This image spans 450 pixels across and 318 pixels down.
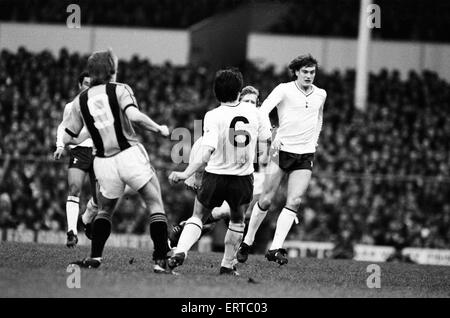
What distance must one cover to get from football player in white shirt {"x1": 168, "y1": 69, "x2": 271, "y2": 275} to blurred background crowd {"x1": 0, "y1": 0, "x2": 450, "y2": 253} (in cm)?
1064

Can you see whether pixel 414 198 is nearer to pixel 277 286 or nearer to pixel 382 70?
pixel 382 70

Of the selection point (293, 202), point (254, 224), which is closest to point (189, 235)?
point (293, 202)

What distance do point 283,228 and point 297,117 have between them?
4.63 feet

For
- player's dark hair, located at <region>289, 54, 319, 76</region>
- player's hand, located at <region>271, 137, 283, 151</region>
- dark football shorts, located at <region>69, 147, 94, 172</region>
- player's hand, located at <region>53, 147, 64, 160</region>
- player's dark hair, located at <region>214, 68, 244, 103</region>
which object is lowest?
dark football shorts, located at <region>69, 147, 94, 172</region>

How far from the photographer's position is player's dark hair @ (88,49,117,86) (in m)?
9.38

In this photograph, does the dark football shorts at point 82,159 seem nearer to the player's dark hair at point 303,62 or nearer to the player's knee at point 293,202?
the player's knee at point 293,202

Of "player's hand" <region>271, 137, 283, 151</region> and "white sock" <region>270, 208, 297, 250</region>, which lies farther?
"white sock" <region>270, 208, 297, 250</region>

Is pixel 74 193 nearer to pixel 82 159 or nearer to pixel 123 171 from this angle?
pixel 82 159

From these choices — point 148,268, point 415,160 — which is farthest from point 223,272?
point 415,160

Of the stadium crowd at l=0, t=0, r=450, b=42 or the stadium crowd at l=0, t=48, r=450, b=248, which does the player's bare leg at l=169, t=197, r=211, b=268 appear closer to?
the stadium crowd at l=0, t=48, r=450, b=248

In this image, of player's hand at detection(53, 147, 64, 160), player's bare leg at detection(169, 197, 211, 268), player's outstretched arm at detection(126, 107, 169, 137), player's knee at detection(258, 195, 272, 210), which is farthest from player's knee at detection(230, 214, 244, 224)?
player's hand at detection(53, 147, 64, 160)

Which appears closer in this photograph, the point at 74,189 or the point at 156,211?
the point at 156,211

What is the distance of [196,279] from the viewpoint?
9.50 meters
